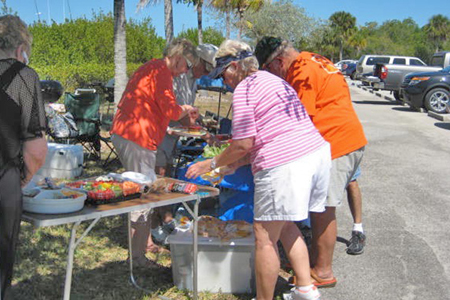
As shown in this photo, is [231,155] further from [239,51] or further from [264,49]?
[264,49]

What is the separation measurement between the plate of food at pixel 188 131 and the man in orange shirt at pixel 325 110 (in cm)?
140

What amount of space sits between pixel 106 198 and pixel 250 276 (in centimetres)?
140

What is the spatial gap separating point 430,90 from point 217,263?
14.2m

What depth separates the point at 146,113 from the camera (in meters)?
3.90

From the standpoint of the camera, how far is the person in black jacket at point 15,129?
246 cm

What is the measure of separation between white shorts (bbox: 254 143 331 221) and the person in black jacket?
4.03 ft

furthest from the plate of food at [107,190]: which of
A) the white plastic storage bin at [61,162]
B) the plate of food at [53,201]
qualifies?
the white plastic storage bin at [61,162]

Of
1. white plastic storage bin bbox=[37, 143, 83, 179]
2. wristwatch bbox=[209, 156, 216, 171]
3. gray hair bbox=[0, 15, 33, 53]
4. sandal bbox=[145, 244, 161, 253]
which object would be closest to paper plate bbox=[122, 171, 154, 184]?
wristwatch bbox=[209, 156, 216, 171]

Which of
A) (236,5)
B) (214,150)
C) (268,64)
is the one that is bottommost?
(214,150)

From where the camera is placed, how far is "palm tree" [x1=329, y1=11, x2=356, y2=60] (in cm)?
7444

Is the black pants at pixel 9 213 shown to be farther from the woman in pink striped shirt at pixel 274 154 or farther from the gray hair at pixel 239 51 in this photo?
the gray hair at pixel 239 51

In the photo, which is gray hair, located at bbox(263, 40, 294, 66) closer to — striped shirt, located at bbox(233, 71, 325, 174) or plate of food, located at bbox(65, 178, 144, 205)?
striped shirt, located at bbox(233, 71, 325, 174)

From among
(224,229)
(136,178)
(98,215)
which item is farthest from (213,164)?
(98,215)

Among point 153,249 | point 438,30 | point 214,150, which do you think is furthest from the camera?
point 438,30
